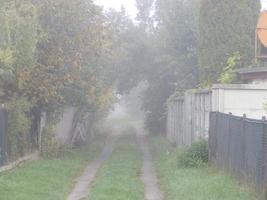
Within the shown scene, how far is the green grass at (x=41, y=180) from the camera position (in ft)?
45.7

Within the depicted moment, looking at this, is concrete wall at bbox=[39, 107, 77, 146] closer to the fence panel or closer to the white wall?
the fence panel

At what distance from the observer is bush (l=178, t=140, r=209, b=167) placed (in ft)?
64.6

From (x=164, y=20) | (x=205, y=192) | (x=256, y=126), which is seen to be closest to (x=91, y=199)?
(x=205, y=192)

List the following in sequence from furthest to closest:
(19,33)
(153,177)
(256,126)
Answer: (19,33) → (153,177) → (256,126)

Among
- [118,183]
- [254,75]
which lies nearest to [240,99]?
[254,75]

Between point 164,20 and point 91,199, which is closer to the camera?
point 91,199

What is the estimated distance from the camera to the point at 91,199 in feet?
45.5

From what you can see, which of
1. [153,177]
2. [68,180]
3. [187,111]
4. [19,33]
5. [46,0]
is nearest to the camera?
[68,180]

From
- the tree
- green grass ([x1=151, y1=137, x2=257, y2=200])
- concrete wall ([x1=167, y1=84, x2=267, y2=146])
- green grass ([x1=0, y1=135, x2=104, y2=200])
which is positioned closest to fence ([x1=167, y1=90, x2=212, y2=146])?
concrete wall ([x1=167, y1=84, x2=267, y2=146])

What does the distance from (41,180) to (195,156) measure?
5.65 m

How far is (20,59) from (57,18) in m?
3.93

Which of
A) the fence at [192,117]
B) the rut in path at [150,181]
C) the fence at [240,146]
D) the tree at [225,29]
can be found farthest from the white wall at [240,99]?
the tree at [225,29]

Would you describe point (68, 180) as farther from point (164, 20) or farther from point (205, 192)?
point (164, 20)

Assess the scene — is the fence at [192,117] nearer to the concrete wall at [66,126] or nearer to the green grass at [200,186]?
the green grass at [200,186]
